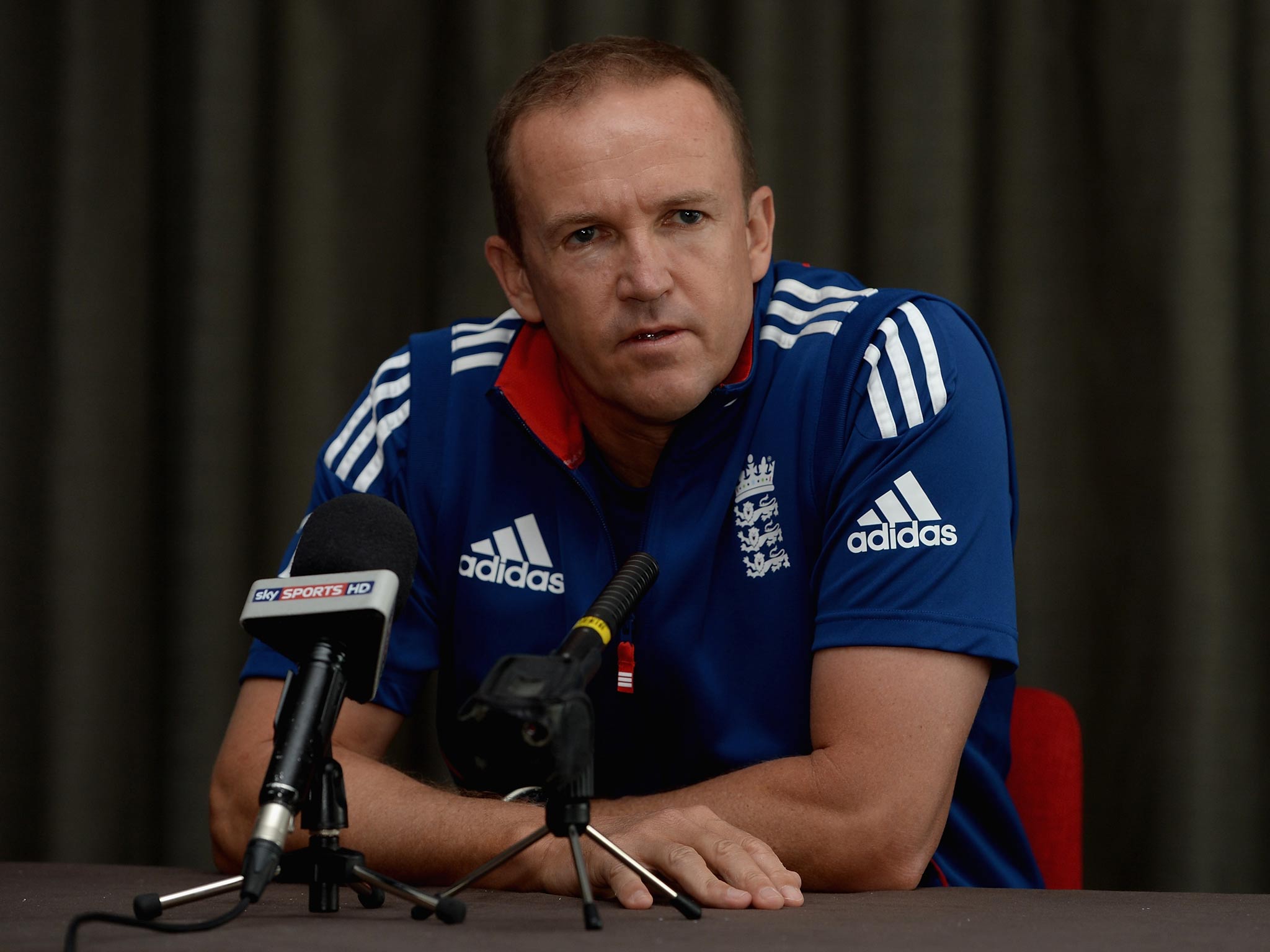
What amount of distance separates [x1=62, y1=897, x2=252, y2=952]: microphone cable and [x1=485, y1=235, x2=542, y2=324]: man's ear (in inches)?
42.1

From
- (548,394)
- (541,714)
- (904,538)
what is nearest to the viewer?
(541,714)

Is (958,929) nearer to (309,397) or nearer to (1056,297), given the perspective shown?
(1056,297)

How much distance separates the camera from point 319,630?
89 cm

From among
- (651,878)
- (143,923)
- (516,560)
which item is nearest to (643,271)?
(516,560)

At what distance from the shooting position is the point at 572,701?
0.81 metres

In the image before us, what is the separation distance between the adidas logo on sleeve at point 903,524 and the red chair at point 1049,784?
0.41 m

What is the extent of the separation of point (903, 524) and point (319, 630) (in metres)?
0.72

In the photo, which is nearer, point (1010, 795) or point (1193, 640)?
point (1010, 795)

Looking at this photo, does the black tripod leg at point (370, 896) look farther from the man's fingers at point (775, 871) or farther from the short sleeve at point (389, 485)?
the short sleeve at point (389, 485)

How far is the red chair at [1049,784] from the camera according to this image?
63.5 inches

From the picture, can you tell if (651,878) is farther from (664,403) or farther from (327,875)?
(664,403)

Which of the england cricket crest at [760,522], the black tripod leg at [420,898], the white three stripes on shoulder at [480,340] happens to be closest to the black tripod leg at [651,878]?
the black tripod leg at [420,898]

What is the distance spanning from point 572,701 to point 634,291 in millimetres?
818

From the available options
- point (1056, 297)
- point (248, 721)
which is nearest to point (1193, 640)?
point (1056, 297)
